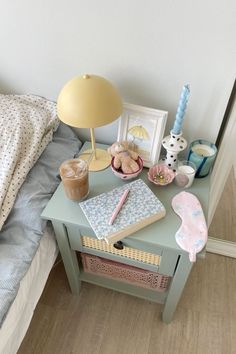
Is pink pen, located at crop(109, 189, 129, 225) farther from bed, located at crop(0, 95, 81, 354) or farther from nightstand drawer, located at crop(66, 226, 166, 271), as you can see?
bed, located at crop(0, 95, 81, 354)

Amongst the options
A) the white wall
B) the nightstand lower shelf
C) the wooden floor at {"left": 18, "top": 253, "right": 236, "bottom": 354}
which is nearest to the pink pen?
the white wall

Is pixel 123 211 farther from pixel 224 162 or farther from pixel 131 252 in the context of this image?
pixel 224 162

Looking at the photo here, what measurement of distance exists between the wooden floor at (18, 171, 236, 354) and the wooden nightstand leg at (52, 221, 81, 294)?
0.34 feet

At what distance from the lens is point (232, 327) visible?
1.25 m

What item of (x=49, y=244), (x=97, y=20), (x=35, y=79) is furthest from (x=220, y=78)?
(x=49, y=244)

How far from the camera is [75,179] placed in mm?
859

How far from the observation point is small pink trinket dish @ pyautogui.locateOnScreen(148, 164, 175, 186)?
98 cm

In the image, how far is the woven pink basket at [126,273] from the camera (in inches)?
44.1

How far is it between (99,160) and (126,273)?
46 centimetres

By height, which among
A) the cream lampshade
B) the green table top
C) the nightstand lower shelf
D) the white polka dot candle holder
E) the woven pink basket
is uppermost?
the cream lampshade

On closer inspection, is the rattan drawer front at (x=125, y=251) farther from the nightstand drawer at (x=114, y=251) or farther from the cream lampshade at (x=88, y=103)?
the cream lampshade at (x=88, y=103)

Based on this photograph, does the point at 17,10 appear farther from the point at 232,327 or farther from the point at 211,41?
the point at 232,327

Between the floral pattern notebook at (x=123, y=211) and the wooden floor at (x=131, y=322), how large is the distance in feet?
1.75

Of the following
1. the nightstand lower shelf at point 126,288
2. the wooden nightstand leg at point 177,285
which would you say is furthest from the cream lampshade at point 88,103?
the nightstand lower shelf at point 126,288
